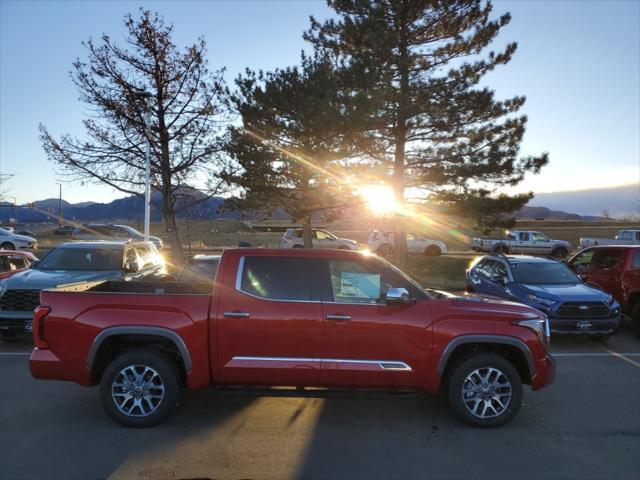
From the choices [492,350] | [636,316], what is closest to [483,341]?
[492,350]

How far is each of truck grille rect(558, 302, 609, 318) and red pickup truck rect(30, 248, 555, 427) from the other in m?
3.88

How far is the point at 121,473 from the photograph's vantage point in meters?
3.76

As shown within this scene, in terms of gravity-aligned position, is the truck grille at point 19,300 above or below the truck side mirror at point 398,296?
below

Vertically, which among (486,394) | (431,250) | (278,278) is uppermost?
(278,278)

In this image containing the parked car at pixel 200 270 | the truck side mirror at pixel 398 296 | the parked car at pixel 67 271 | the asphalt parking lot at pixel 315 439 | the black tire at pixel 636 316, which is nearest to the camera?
the asphalt parking lot at pixel 315 439

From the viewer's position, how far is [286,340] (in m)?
4.59

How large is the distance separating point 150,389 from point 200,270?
3.90 m

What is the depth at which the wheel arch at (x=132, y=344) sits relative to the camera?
4.57 meters

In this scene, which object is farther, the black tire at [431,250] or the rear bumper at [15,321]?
the black tire at [431,250]

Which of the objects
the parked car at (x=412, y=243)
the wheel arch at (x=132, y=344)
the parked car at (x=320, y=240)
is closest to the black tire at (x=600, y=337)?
the wheel arch at (x=132, y=344)

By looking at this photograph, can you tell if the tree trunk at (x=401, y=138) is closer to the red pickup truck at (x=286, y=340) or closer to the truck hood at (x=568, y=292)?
the truck hood at (x=568, y=292)

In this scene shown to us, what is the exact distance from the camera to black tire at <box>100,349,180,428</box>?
181 inches

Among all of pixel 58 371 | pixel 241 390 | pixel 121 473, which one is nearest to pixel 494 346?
pixel 241 390

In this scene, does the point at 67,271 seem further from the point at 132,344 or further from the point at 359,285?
the point at 359,285
